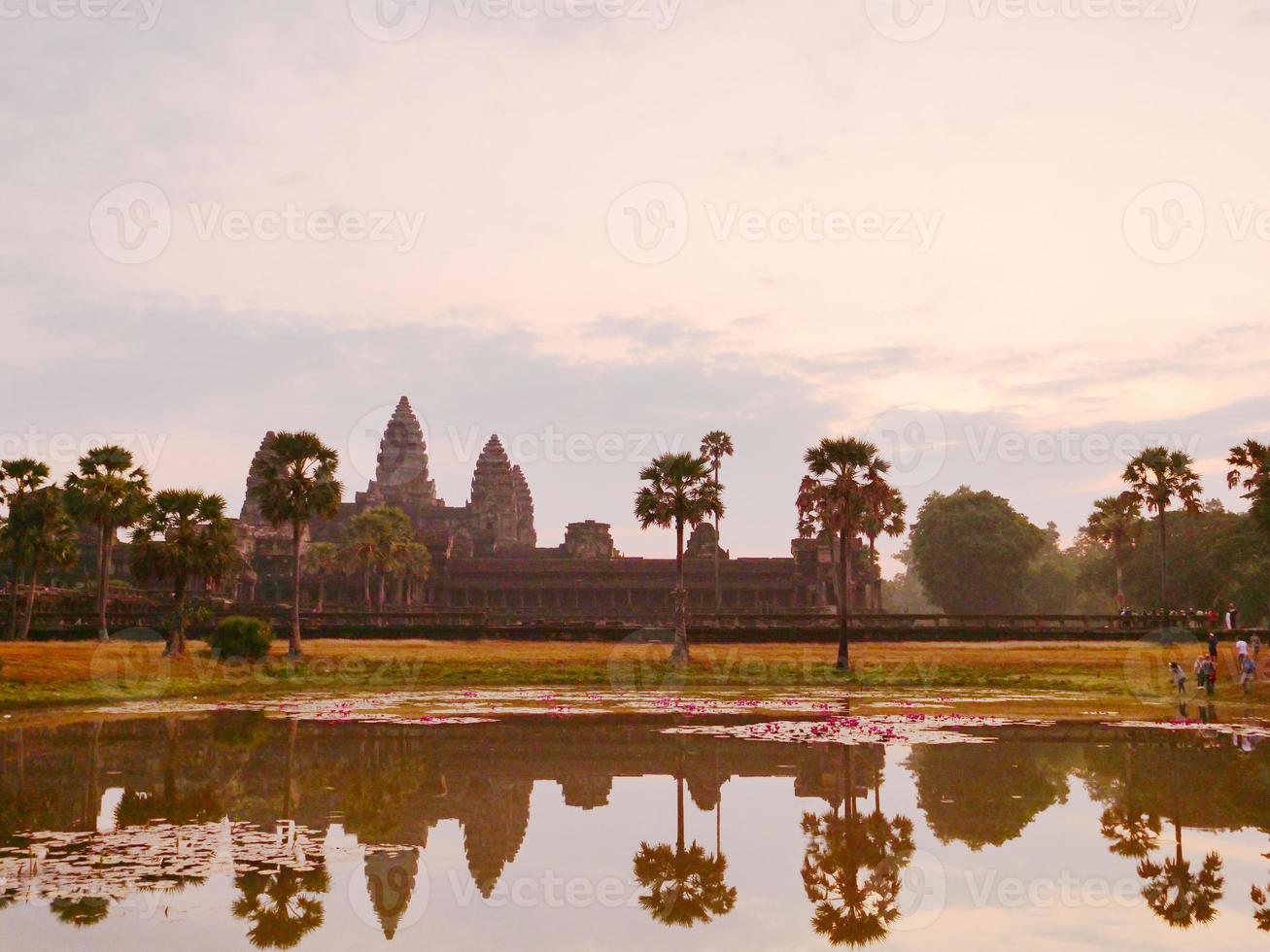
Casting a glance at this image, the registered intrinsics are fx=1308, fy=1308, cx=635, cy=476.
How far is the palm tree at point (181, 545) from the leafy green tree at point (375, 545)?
1303 inches

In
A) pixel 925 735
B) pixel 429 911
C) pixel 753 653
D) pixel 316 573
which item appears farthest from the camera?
pixel 316 573

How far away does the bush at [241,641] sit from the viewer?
46.2 meters

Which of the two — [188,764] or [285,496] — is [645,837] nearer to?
[188,764]

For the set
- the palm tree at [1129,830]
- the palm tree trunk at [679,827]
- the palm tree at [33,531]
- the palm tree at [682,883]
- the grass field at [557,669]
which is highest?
the palm tree at [33,531]

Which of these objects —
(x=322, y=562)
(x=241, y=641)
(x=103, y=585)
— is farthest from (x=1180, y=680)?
(x=322, y=562)

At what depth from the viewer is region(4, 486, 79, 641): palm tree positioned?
2119 inches

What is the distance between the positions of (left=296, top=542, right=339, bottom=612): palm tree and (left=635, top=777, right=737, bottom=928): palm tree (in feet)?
254

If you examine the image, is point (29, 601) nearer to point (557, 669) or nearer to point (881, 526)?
point (557, 669)

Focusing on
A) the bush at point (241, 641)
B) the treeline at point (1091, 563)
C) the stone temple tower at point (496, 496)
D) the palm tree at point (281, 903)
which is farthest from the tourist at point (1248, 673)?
the stone temple tower at point (496, 496)

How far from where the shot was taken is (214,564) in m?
49.0

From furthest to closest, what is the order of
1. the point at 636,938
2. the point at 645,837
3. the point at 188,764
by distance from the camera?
1. the point at 188,764
2. the point at 645,837
3. the point at 636,938

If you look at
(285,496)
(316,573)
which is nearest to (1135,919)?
(285,496)

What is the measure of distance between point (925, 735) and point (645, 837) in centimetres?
1167

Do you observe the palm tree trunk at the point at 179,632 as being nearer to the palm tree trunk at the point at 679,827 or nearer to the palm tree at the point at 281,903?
the palm tree trunk at the point at 679,827
